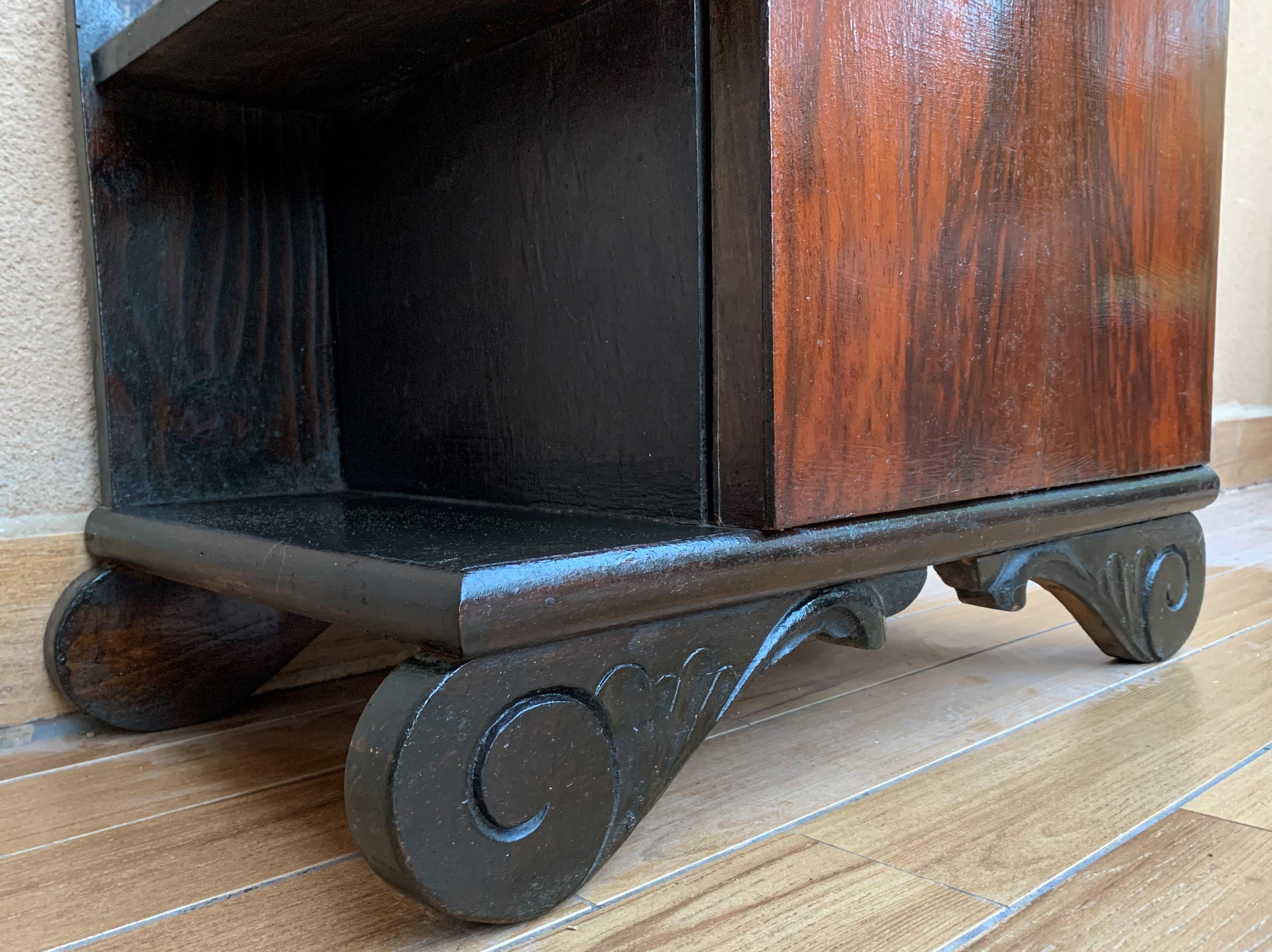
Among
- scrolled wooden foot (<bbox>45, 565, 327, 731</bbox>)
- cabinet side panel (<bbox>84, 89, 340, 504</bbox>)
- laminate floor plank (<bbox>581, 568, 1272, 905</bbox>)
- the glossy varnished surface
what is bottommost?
laminate floor plank (<bbox>581, 568, 1272, 905</bbox>)

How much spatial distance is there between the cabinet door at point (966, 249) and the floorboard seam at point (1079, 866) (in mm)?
239

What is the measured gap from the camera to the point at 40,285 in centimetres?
83

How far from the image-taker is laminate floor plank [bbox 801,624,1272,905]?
0.60m

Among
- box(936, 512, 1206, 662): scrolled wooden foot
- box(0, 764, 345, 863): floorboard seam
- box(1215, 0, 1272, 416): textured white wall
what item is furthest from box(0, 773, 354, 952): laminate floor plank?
box(1215, 0, 1272, 416): textured white wall

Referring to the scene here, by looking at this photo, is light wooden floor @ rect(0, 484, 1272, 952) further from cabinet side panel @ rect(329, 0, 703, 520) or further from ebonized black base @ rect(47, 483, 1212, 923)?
cabinet side panel @ rect(329, 0, 703, 520)

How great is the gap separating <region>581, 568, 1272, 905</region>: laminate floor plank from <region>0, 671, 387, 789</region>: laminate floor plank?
33cm

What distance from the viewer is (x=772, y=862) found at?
59 cm

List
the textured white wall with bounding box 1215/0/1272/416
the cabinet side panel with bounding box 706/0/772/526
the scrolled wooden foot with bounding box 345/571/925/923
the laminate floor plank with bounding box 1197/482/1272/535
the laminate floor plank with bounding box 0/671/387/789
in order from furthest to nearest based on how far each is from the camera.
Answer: the textured white wall with bounding box 1215/0/1272/416 < the laminate floor plank with bounding box 1197/482/1272/535 < the laminate floor plank with bounding box 0/671/387/789 < the cabinet side panel with bounding box 706/0/772/526 < the scrolled wooden foot with bounding box 345/571/925/923

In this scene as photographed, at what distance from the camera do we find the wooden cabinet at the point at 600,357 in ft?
1.80

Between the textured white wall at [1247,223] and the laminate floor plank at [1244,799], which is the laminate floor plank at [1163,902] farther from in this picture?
the textured white wall at [1247,223]

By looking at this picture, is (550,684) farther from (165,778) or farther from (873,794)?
(165,778)

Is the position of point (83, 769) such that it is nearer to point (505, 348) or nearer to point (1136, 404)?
point (505, 348)

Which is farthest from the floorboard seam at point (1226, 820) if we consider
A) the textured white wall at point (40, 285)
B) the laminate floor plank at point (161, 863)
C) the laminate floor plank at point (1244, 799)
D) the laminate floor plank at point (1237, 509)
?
the laminate floor plank at point (1237, 509)

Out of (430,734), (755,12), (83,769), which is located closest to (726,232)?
(755,12)
